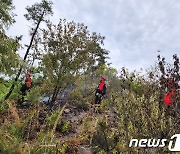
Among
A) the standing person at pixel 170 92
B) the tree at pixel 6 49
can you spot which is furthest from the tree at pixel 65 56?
the standing person at pixel 170 92

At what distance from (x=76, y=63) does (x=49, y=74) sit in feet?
4.48

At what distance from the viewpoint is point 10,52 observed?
1170cm

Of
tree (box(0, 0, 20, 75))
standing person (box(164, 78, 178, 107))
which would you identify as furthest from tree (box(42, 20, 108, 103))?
standing person (box(164, 78, 178, 107))

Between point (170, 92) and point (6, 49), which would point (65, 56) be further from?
point (170, 92)

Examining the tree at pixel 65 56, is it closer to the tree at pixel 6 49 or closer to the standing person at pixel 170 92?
the tree at pixel 6 49

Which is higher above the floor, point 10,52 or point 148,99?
point 10,52

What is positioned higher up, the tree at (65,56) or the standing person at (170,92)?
the tree at (65,56)

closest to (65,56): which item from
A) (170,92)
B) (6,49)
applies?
(6,49)

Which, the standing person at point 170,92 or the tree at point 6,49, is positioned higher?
the tree at point 6,49

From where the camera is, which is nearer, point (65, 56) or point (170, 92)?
point (170, 92)

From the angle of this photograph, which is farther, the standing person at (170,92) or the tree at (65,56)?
the tree at (65,56)

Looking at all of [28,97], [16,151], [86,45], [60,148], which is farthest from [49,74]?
[16,151]

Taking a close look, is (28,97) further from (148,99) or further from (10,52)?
(148,99)

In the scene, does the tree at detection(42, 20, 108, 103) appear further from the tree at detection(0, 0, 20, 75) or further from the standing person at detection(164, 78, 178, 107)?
the standing person at detection(164, 78, 178, 107)
